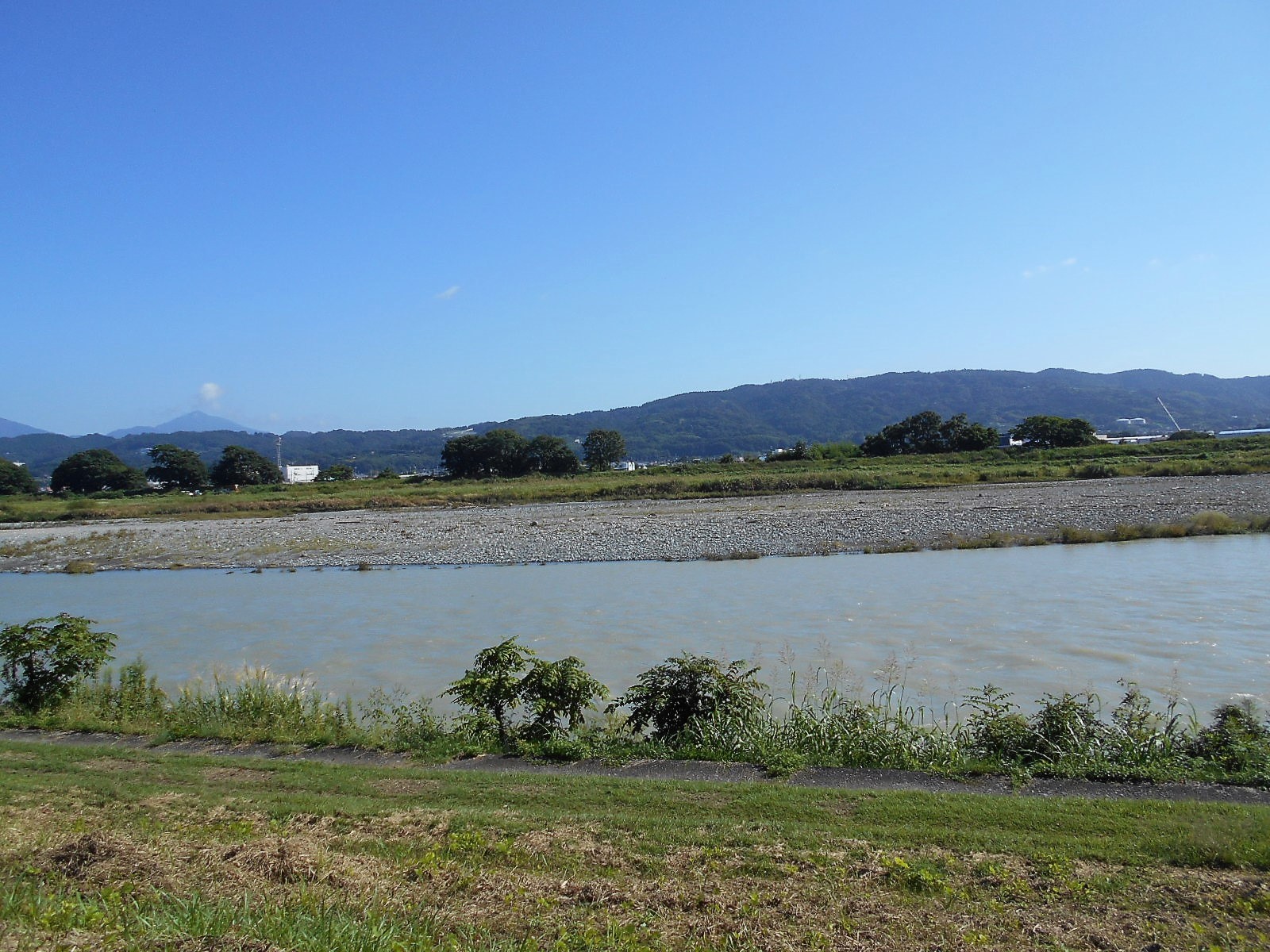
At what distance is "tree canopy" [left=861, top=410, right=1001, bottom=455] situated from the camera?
91.8 meters

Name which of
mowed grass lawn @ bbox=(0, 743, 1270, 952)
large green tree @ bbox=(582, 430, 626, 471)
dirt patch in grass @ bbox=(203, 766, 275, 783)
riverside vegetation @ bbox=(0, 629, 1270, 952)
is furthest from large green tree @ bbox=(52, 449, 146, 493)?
mowed grass lawn @ bbox=(0, 743, 1270, 952)

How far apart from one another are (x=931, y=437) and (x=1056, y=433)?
1281 cm

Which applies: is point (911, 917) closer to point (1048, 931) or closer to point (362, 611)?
point (1048, 931)

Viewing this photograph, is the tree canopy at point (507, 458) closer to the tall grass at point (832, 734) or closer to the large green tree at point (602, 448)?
the large green tree at point (602, 448)

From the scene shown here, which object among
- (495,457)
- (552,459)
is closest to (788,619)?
(552,459)

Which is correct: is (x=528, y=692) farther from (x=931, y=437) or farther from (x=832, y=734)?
(x=931, y=437)

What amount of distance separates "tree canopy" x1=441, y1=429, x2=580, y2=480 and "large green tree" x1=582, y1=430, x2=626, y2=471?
551 inches

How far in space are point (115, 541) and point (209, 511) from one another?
69.8ft

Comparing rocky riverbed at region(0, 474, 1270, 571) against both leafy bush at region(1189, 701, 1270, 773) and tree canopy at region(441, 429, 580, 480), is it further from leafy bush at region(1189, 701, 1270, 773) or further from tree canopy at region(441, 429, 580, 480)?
tree canopy at region(441, 429, 580, 480)

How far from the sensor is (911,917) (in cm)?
444

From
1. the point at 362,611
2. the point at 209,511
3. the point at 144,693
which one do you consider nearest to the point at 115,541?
the point at 209,511

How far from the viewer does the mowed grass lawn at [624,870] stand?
13.7ft

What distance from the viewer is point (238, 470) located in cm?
10456

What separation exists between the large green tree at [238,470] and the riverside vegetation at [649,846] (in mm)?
103989
